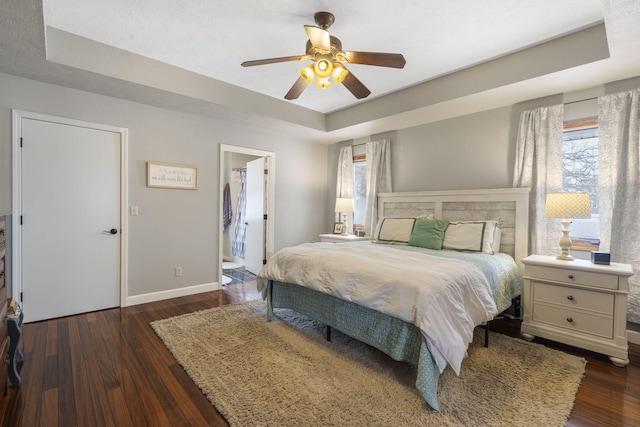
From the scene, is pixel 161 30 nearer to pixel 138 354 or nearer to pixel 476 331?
pixel 138 354

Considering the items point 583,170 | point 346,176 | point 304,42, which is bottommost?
point 583,170

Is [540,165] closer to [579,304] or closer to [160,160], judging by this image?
[579,304]

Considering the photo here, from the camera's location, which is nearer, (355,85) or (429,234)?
(355,85)

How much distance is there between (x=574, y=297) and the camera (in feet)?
7.89

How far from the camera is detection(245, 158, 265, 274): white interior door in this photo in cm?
486

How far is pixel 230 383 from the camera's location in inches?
76.0

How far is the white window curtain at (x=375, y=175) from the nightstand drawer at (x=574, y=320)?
234cm

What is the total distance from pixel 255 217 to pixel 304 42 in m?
3.05

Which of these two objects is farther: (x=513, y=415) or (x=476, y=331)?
(x=476, y=331)

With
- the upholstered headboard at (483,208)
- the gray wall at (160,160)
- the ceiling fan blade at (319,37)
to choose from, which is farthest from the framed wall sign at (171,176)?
the upholstered headboard at (483,208)

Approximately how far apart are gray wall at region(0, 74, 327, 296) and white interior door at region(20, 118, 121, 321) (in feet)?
0.47

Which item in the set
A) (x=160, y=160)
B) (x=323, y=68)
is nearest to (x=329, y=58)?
(x=323, y=68)

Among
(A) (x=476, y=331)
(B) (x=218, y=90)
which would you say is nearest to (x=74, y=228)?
(B) (x=218, y=90)

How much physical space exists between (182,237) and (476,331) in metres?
3.52
